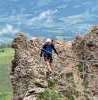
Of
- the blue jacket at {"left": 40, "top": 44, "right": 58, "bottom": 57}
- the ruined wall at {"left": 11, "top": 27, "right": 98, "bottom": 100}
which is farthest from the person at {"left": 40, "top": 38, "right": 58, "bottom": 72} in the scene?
the ruined wall at {"left": 11, "top": 27, "right": 98, "bottom": 100}

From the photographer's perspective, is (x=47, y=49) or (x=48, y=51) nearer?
(x=48, y=51)

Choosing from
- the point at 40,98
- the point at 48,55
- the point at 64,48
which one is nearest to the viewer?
the point at 40,98

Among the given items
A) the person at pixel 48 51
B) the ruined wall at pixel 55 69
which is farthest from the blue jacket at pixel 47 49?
the ruined wall at pixel 55 69

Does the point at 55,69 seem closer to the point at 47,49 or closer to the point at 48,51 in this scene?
the point at 48,51

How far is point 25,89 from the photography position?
35.7m

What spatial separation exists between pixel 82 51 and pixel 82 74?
82.0 inches

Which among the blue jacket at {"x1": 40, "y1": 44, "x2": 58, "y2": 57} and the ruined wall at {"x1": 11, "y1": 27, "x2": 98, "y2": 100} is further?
the blue jacket at {"x1": 40, "y1": 44, "x2": 58, "y2": 57}

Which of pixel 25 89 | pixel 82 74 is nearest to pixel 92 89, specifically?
pixel 82 74

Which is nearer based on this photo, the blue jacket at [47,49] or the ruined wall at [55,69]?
the ruined wall at [55,69]

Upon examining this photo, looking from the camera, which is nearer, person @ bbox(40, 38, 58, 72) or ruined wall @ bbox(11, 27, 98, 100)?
ruined wall @ bbox(11, 27, 98, 100)

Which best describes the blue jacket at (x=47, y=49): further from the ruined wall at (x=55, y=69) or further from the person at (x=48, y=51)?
the ruined wall at (x=55, y=69)

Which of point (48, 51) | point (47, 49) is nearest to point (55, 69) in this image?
point (48, 51)

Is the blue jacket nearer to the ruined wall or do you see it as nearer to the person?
the person

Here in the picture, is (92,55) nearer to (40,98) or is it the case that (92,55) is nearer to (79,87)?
(79,87)
